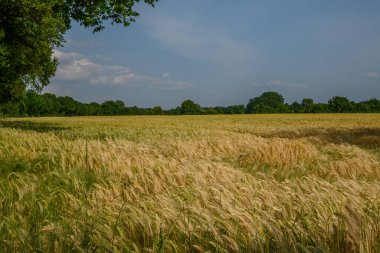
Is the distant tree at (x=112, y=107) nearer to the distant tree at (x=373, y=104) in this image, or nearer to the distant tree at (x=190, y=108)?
the distant tree at (x=190, y=108)

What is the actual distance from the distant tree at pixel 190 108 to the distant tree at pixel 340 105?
47736mm

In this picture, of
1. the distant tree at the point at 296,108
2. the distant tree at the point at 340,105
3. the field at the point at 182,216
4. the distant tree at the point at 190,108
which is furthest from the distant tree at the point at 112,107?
the field at the point at 182,216

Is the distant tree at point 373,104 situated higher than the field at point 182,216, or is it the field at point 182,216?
the distant tree at point 373,104

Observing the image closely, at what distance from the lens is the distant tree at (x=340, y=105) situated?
414 feet

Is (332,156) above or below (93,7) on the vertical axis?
below

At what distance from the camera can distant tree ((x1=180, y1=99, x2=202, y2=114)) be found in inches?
5310

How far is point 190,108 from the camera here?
136m

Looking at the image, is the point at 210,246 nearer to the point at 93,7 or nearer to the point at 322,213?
the point at 322,213

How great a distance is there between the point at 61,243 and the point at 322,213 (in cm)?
212

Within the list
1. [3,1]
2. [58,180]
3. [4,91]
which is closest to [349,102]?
[4,91]

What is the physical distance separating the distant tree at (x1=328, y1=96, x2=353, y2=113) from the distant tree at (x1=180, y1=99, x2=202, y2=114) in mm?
47736

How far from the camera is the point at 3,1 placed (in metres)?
17.9

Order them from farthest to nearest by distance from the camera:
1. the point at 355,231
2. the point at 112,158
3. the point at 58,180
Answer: the point at 112,158 < the point at 58,180 < the point at 355,231

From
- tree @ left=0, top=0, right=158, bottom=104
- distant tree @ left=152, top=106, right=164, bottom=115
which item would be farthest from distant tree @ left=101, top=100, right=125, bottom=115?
tree @ left=0, top=0, right=158, bottom=104
